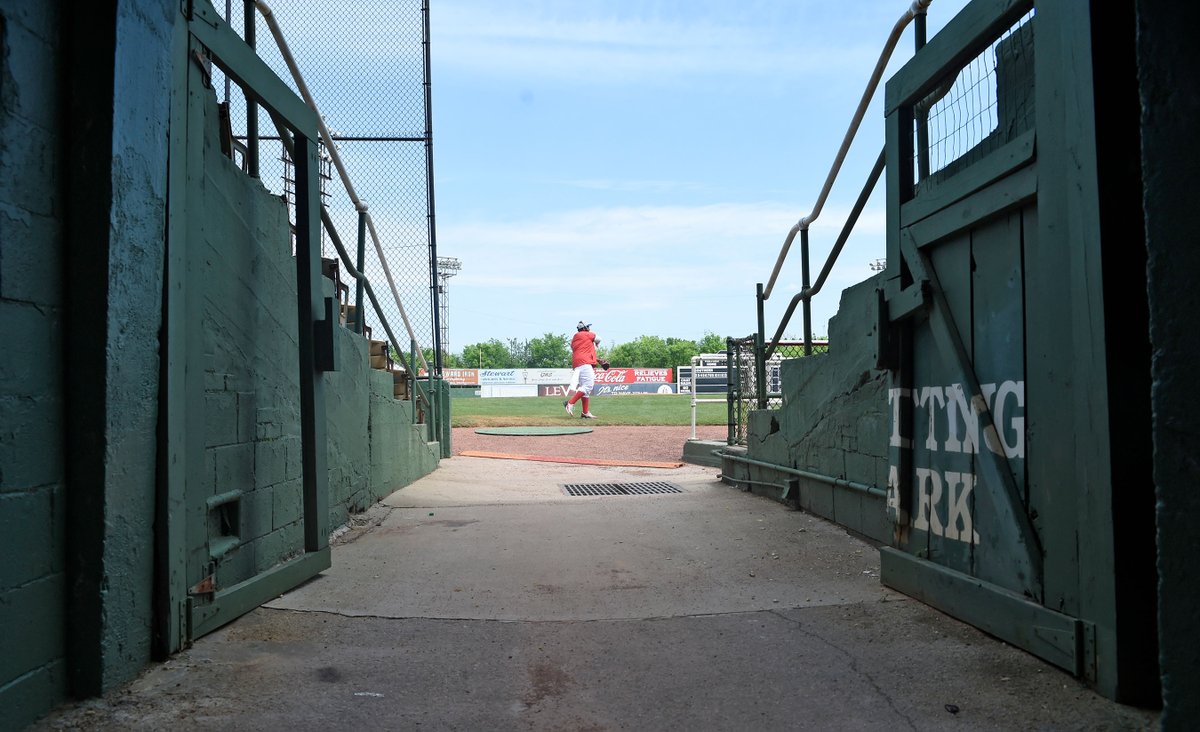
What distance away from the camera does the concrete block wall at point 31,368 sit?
2357 millimetres

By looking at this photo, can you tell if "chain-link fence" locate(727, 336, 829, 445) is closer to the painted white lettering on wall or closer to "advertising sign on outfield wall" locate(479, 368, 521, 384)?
the painted white lettering on wall

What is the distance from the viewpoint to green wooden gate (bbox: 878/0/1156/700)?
2701 millimetres

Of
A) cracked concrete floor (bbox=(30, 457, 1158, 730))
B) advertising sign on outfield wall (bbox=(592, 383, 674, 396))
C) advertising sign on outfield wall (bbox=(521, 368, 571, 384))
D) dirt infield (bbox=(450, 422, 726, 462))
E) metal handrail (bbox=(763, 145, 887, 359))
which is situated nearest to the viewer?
cracked concrete floor (bbox=(30, 457, 1158, 730))

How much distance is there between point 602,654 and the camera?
3238 millimetres

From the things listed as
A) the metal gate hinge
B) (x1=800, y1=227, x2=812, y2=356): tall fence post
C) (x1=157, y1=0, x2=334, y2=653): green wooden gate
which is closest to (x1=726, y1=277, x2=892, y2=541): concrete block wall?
(x1=800, y1=227, x2=812, y2=356): tall fence post

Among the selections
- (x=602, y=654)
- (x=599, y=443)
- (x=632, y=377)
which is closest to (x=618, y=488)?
(x=602, y=654)

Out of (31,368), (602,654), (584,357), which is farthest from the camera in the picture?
(584,357)

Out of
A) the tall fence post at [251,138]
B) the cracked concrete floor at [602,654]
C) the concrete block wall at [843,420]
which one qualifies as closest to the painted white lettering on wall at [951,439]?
the cracked concrete floor at [602,654]

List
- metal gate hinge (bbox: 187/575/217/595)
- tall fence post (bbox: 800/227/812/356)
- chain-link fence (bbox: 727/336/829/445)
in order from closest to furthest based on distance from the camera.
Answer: metal gate hinge (bbox: 187/575/217/595) < tall fence post (bbox: 800/227/812/356) < chain-link fence (bbox: 727/336/829/445)

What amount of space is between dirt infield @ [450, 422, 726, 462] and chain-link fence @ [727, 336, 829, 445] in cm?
317

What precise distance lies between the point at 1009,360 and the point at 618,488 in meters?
5.84

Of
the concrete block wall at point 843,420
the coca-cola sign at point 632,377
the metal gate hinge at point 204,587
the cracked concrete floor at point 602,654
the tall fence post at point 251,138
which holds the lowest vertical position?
the cracked concrete floor at point 602,654

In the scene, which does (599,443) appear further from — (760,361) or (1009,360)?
(1009,360)

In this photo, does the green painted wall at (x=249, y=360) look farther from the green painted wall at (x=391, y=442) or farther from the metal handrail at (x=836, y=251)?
the metal handrail at (x=836, y=251)
